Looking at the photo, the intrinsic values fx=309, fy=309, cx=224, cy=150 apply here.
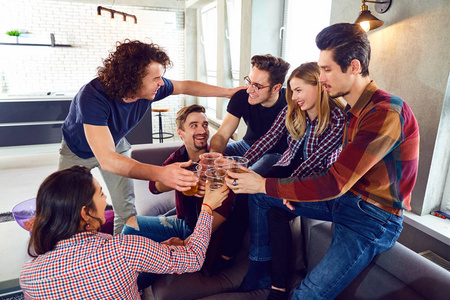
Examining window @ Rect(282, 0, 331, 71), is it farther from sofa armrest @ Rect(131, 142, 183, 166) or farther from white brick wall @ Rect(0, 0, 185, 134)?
white brick wall @ Rect(0, 0, 185, 134)

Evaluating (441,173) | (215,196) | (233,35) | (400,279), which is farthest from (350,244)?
(233,35)

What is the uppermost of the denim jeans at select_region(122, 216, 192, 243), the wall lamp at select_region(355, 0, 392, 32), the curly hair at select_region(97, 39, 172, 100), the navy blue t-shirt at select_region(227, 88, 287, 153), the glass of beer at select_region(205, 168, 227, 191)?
the wall lamp at select_region(355, 0, 392, 32)

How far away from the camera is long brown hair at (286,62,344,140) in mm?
1706

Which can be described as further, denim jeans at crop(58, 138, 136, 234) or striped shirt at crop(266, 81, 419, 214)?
denim jeans at crop(58, 138, 136, 234)

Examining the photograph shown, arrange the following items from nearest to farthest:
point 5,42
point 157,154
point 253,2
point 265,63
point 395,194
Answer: point 395,194 → point 265,63 → point 157,154 → point 253,2 → point 5,42

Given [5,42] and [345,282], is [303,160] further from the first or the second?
[5,42]

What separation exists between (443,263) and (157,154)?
2567 mm

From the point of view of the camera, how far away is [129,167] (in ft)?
5.49

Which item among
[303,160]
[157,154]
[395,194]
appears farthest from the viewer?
[157,154]

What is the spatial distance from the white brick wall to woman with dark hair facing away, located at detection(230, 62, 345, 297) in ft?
17.1

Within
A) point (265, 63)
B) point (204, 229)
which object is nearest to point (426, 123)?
point (265, 63)

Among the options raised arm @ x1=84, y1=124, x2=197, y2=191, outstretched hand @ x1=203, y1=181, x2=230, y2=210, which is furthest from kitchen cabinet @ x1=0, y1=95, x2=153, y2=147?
outstretched hand @ x1=203, y1=181, x2=230, y2=210

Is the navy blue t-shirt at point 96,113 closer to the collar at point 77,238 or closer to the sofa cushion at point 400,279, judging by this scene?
the collar at point 77,238

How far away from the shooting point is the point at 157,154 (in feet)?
10.8
